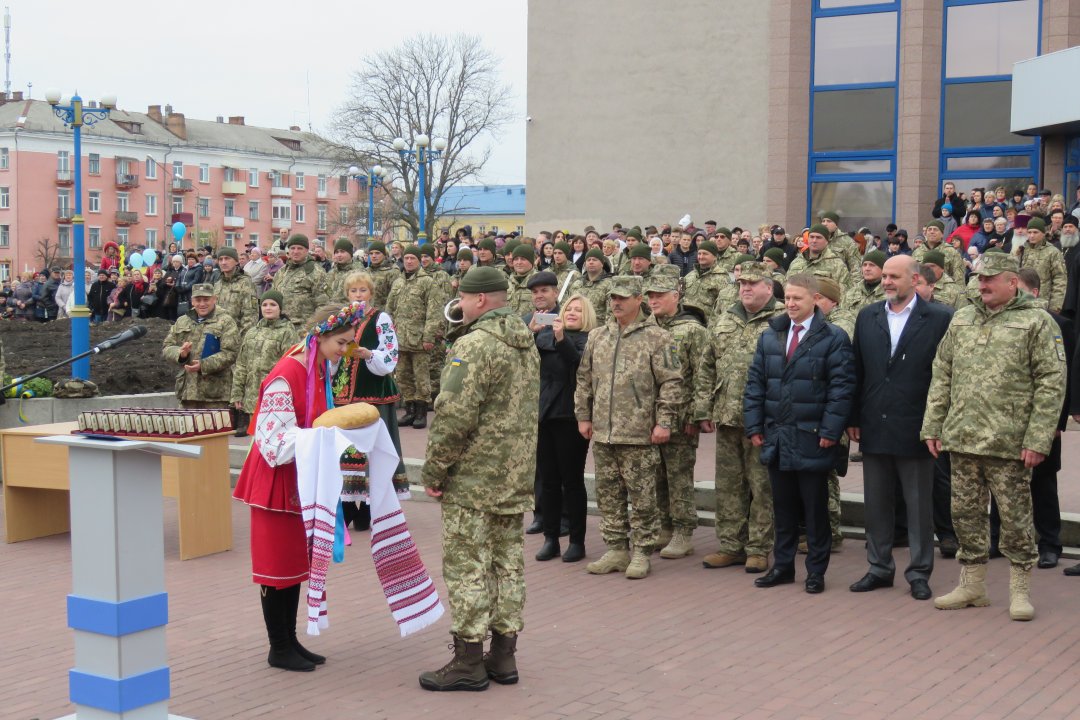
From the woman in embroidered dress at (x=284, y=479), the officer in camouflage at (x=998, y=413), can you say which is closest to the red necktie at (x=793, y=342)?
the officer in camouflage at (x=998, y=413)

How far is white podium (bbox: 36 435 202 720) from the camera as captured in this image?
5.25 metres

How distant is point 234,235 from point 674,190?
2878 inches

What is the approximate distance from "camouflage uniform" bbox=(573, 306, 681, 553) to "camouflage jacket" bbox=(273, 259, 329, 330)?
8.23m

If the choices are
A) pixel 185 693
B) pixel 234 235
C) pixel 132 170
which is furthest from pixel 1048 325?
pixel 234 235

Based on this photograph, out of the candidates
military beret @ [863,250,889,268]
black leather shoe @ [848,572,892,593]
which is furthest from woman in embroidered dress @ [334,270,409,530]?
military beret @ [863,250,889,268]

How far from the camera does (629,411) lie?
8.54m

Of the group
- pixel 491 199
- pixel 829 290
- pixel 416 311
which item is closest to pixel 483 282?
pixel 829 290

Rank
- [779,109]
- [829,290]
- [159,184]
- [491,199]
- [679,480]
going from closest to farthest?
[679,480] < [829,290] < [779,109] < [491,199] < [159,184]

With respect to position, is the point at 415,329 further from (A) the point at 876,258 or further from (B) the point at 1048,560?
(B) the point at 1048,560

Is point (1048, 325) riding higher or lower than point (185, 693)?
higher

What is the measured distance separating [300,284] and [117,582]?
37.9 feet

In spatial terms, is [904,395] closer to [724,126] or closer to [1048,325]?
[1048,325]

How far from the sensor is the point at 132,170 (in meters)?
89.4

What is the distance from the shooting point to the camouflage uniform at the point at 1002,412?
720 centimetres
